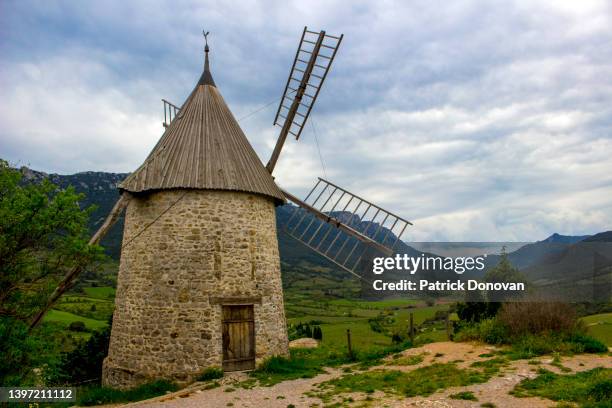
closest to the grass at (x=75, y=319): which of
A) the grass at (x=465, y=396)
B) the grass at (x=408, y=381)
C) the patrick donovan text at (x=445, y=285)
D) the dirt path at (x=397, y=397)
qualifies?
the patrick donovan text at (x=445, y=285)

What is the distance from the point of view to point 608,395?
8.53 m

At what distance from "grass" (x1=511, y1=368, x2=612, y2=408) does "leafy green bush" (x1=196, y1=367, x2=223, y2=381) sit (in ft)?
24.9

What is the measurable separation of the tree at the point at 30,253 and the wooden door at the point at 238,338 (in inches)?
170

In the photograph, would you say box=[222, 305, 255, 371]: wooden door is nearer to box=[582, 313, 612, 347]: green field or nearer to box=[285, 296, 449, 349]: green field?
box=[285, 296, 449, 349]: green field

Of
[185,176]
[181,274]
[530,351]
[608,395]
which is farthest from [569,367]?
[185,176]

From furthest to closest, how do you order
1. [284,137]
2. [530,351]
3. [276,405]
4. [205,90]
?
[284,137]
[205,90]
[530,351]
[276,405]

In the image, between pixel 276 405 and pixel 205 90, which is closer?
pixel 276 405

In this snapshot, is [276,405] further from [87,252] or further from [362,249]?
[362,249]

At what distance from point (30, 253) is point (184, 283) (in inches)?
159

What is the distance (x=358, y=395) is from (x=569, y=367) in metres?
5.15

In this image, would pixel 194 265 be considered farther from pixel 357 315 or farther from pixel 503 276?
pixel 357 315

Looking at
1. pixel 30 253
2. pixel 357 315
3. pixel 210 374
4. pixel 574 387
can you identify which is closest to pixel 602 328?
pixel 574 387

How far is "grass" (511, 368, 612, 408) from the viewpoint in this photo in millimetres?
8539

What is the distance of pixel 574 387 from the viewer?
30.8ft
